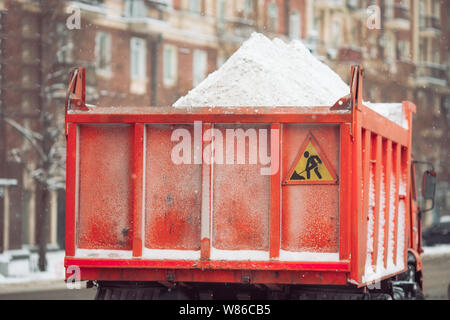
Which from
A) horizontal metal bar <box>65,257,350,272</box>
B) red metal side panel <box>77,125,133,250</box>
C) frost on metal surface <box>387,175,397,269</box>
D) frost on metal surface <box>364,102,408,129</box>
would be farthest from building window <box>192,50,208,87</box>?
horizontal metal bar <box>65,257,350,272</box>

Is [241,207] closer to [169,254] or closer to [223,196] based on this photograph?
[223,196]

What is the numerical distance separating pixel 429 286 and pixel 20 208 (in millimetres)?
14780

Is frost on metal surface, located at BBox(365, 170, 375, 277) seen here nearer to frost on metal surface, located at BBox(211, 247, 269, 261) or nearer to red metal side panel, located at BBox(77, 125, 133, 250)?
frost on metal surface, located at BBox(211, 247, 269, 261)

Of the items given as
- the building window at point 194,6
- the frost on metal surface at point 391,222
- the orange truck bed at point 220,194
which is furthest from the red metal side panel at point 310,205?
the building window at point 194,6

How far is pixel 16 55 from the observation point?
86.8 feet

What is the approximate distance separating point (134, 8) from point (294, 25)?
11.7 metres

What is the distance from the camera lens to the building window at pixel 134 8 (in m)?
34.1

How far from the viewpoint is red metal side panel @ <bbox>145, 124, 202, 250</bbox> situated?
24.7 feet

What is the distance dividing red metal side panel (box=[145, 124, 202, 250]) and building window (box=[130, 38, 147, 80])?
27.0 m

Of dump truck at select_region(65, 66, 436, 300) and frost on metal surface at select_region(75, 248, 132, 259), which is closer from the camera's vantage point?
dump truck at select_region(65, 66, 436, 300)

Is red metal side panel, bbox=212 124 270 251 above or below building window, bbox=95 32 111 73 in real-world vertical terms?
below

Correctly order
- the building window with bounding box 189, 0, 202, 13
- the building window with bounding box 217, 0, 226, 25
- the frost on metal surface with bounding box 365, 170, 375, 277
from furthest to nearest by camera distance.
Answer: the building window with bounding box 217, 0, 226, 25, the building window with bounding box 189, 0, 202, 13, the frost on metal surface with bounding box 365, 170, 375, 277

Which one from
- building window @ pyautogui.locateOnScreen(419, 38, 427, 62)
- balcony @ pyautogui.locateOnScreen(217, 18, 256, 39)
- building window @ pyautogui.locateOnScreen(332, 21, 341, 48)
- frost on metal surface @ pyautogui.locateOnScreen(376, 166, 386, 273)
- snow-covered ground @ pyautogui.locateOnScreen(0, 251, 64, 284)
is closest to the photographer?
frost on metal surface @ pyautogui.locateOnScreen(376, 166, 386, 273)

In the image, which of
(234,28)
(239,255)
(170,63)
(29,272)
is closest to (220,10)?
(234,28)
